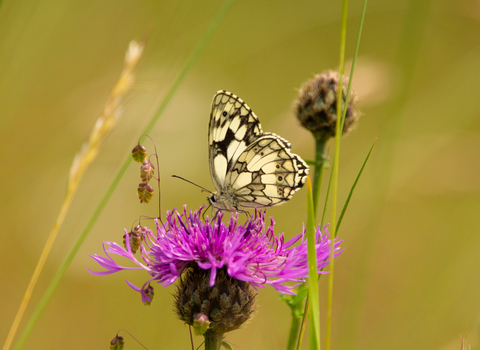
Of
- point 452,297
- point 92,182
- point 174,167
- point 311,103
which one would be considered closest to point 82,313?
point 92,182

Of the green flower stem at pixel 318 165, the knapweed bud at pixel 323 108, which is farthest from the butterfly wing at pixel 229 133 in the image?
the knapweed bud at pixel 323 108

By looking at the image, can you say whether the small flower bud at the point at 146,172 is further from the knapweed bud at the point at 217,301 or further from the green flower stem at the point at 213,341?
the green flower stem at the point at 213,341

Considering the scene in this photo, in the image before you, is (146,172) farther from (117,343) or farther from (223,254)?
(117,343)

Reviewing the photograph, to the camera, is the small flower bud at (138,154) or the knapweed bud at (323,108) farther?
the knapweed bud at (323,108)

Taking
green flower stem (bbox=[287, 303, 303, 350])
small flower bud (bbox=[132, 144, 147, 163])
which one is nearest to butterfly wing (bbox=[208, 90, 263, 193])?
small flower bud (bbox=[132, 144, 147, 163])

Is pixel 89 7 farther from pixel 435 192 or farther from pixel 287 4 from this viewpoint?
pixel 435 192

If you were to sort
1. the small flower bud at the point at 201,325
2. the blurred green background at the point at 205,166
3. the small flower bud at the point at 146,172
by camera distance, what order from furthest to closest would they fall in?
the blurred green background at the point at 205,166, the small flower bud at the point at 146,172, the small flower bud at the point at 201,325

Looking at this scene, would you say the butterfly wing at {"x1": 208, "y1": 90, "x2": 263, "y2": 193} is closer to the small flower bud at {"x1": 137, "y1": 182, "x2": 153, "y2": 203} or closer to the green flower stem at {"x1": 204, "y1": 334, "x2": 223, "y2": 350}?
the small flower bud at {"x1": 137, "y1": 182, "x2": 153, "y2": 203}
